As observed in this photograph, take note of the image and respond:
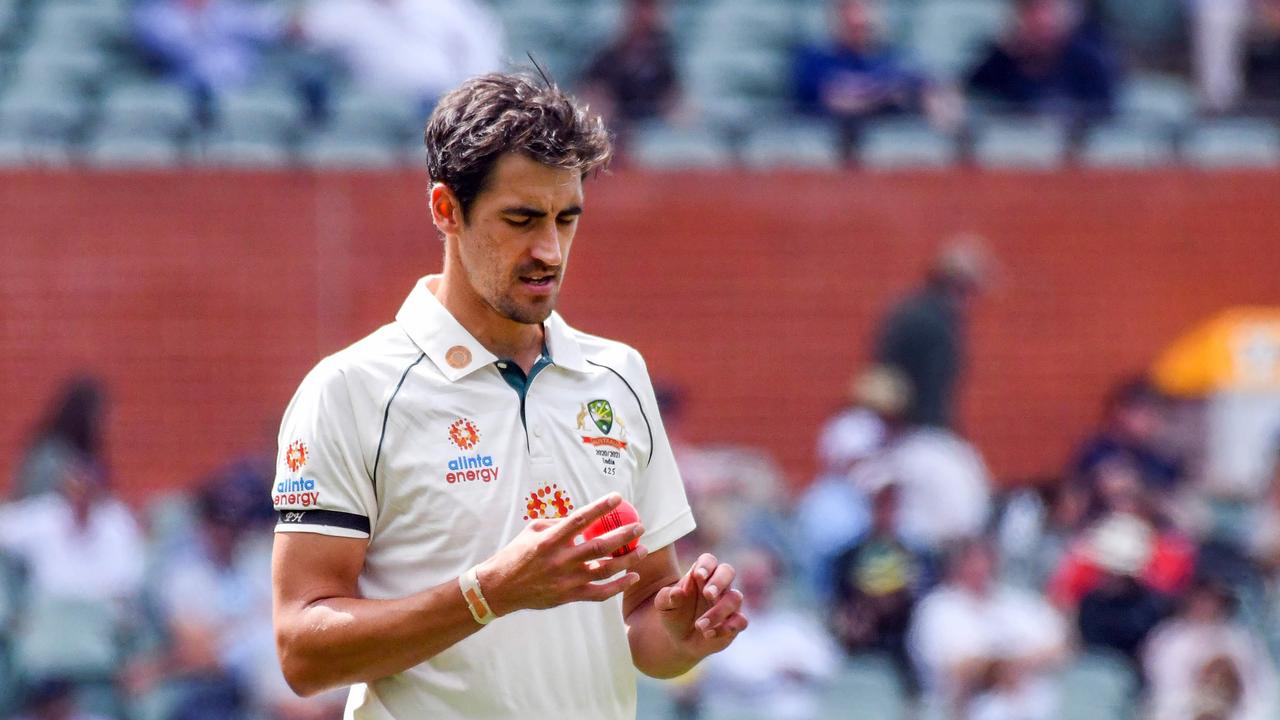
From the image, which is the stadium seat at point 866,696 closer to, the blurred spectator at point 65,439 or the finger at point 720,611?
the blurred spectator at point 65,439

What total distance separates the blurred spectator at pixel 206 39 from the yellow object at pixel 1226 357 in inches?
217

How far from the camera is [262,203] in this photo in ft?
35.1

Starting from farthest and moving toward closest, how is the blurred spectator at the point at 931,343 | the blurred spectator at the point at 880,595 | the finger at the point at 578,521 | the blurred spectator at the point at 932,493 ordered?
the blurred spectator at the point at 931,343, the blurred spectator at the point at 932,493, the blurred spectator at the point at 880,595, the finger at the point at 578,521

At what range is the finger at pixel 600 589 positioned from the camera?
2.65 m

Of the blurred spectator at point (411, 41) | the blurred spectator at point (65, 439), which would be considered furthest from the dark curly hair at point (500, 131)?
the blurred spectator at point (411, 41)

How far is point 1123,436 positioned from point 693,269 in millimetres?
2620

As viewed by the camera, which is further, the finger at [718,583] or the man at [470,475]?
the finger at [718,583]

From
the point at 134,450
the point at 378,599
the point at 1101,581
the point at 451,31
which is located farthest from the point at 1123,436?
the point at 378,599

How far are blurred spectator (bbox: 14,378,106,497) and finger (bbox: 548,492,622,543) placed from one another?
21.6 ft

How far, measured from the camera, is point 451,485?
286 cm

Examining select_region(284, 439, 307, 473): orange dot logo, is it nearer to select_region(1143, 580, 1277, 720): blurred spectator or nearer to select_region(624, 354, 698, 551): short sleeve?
select_region(624, 354, 698, 551): short sleeve

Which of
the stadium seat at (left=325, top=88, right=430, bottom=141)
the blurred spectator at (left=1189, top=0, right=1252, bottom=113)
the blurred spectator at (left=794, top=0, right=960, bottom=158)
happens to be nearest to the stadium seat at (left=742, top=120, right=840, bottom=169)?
the blurred spectator at (left=794, top=0, right=960, bottom=158)

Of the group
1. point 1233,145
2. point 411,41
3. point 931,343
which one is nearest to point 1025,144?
point 1233,145

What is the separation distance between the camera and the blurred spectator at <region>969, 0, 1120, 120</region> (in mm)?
11016
